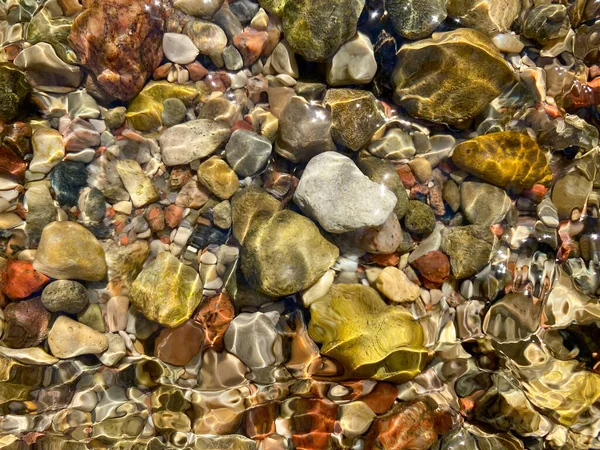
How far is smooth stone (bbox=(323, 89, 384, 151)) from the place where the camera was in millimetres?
3865

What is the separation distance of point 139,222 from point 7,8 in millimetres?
2491

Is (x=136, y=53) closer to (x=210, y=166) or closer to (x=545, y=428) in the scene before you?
(x=210, y=166)

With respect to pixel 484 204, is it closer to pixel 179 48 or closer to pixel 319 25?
pixel 319 25

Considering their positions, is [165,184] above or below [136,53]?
below

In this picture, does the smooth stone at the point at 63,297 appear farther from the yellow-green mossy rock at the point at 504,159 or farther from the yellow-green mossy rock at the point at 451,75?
the yellow-green mossy rock at the point at 504,159

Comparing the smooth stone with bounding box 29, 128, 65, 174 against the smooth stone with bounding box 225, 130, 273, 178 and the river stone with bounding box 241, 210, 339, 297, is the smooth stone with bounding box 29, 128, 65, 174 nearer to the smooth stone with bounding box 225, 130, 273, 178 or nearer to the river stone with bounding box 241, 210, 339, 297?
the smooth stone with bounding box 225, 130, 273, 178

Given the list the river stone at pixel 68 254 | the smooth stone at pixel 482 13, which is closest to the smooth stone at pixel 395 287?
the river stone at pixel 68 254

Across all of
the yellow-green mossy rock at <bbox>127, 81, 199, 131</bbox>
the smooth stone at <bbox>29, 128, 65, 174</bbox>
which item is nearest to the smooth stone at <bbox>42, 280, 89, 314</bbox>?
the smooth stone at <bbox>29, 128, 65, 174</bbox>

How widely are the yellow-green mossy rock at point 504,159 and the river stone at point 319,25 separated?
1.45 meters

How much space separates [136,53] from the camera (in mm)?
3869

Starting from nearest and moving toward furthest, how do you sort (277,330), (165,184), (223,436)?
(223,436)
(277,330)
(165,184)

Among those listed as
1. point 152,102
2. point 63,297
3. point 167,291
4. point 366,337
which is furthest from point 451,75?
point 63,297

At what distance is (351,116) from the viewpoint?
152 inches

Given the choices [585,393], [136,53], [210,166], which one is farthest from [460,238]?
[136,53]
